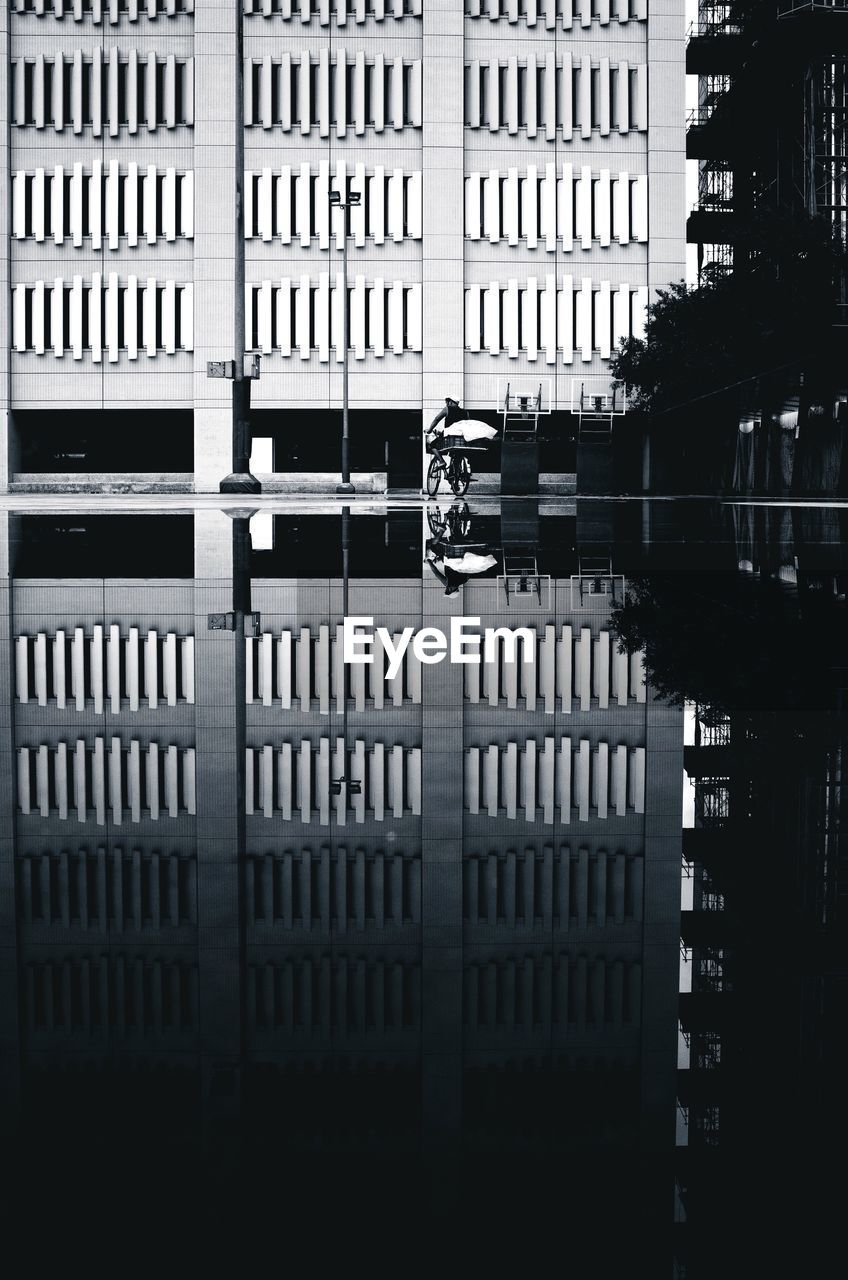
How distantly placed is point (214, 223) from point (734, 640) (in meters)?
55.9

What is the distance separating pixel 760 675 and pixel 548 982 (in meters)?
3.42

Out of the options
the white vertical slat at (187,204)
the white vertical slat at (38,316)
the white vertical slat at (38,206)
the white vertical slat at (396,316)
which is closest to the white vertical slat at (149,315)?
the white vertical slat at (187,204)

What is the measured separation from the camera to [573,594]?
9344mm

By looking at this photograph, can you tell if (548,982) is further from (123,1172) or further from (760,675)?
(760,675)

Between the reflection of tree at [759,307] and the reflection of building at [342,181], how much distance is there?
16.7m

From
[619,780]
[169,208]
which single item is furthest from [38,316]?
[619,780]

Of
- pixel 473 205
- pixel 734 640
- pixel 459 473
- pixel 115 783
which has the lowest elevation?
pixel 115 783

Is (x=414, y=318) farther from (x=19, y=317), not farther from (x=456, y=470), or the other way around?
(x=456, y=470)

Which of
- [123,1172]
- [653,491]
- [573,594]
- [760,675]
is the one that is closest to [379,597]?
[573,594]

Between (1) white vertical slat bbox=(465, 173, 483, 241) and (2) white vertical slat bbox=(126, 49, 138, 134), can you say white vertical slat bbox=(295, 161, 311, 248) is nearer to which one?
(1) white vertical slat bbox=(465, 173, 483, 241)

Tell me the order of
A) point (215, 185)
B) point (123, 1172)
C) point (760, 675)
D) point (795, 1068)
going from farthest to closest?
point (215, 185) → point (760, 675) → point (795, 1068) → point (123, 1172)

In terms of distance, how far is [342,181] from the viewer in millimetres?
58562

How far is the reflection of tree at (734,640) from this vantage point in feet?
16.5

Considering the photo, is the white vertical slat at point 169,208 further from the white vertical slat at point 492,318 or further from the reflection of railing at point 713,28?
the reflection of railing at point 713,28
